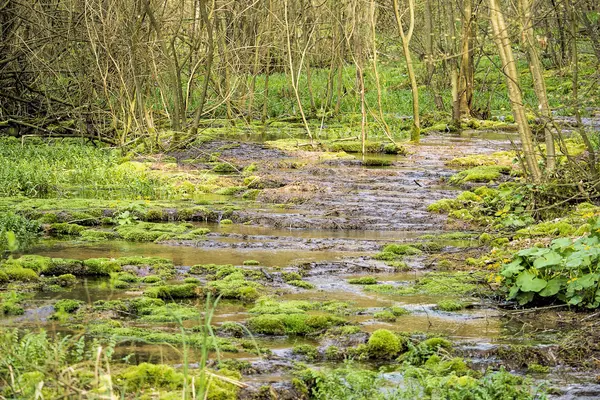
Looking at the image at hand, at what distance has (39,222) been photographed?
9.97 m

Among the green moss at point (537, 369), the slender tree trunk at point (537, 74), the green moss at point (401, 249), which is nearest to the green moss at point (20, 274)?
the green moss at point (401, 249)

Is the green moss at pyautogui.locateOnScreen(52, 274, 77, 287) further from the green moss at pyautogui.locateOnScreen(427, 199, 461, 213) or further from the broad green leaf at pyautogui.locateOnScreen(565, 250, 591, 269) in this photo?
the green moss at pyautogui.locateOnScreen(427, 199, 461, 213)

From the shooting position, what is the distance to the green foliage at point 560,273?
6598 millimetres

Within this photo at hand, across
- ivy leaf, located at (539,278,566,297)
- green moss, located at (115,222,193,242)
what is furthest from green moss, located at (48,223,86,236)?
ivy leaf, located at (539,278,566,297)

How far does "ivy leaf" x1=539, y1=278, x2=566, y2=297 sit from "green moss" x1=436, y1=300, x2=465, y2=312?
646mm

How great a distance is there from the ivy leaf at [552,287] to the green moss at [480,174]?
672 cm

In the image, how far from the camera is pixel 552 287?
22.1 feet

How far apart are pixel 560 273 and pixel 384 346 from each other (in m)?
1.95

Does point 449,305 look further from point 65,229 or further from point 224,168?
point 224,168

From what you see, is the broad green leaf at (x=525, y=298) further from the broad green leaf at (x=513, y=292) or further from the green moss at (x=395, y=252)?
the green moss at (x=395, y=252)

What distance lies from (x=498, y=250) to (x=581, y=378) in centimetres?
323

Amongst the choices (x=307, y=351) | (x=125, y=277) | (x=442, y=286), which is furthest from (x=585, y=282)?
(x=125, y=277)

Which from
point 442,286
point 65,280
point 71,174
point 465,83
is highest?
point 465,83

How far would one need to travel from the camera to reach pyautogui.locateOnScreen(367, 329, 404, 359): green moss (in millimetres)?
5668
